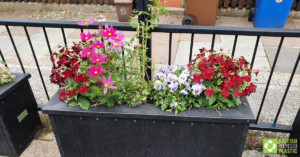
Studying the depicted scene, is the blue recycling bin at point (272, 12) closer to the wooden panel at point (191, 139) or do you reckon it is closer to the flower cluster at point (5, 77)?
the wooden panel at point (191, 139)

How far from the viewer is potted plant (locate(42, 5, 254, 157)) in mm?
2029

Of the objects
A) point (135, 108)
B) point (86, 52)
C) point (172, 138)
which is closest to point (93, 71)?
point (86, 52)

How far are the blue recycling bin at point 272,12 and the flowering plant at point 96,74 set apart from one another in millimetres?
4712

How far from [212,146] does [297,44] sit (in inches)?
169

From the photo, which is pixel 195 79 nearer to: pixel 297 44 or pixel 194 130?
pixel 194 130

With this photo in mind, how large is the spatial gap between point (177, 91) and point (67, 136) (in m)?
1.09

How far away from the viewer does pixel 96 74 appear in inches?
74.7

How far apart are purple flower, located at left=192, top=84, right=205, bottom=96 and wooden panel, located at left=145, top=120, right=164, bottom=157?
38cm

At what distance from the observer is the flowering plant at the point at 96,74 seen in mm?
1979

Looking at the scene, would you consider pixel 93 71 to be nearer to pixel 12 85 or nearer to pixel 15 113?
pixel 12 85

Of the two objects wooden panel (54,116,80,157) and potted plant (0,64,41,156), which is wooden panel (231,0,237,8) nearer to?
potted plant (0,64,41,156)

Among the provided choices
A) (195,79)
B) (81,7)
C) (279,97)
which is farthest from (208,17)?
(195,79)

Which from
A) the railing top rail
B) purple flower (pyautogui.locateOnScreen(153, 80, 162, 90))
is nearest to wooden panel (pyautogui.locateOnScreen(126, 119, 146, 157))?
purple flower (pyautogui.locateOnScreen(153, 80, 162, 90))

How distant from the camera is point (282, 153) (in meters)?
2.67
